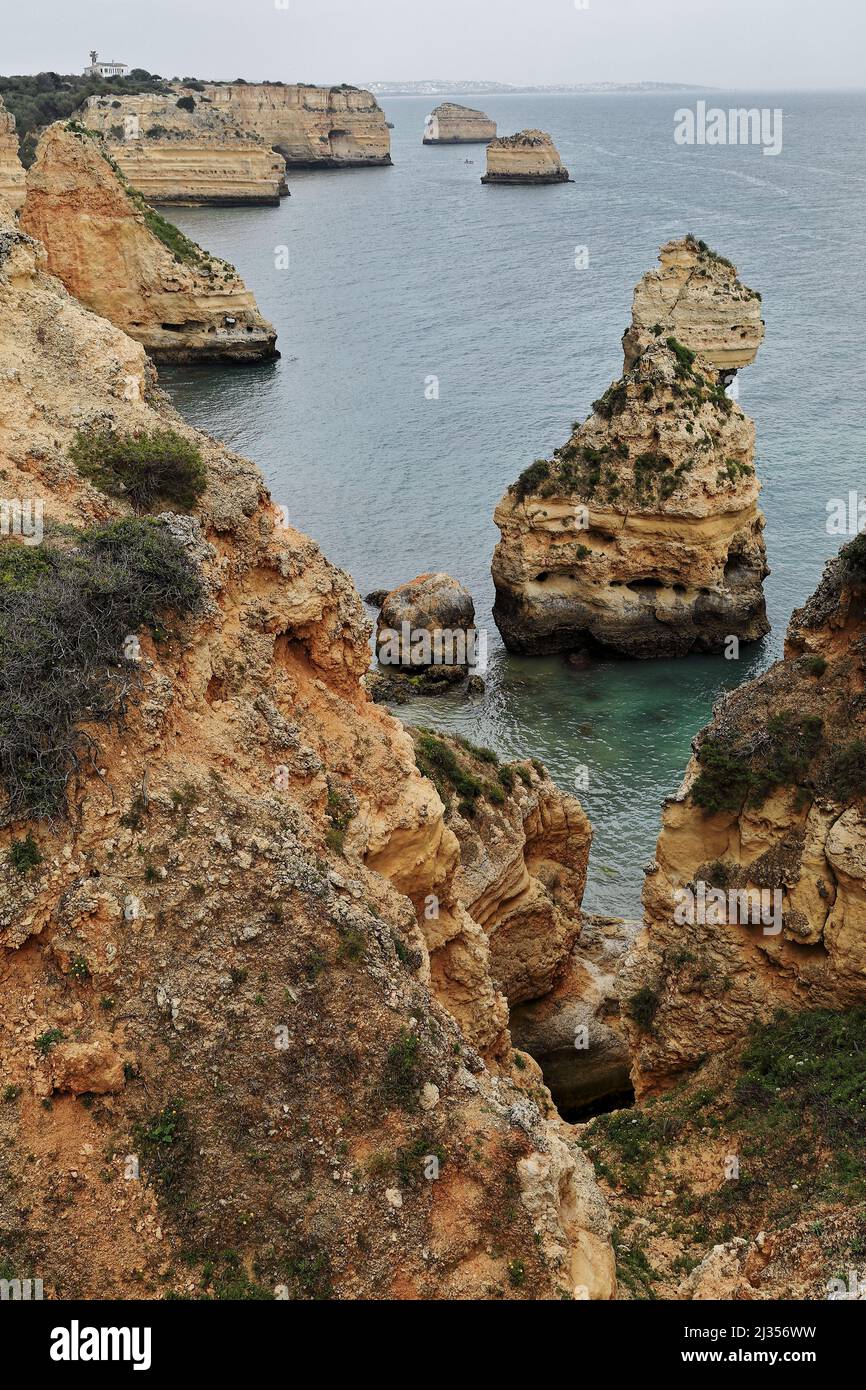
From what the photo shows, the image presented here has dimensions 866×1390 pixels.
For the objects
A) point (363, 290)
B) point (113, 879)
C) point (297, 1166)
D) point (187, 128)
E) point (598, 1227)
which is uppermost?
point (187, 128)

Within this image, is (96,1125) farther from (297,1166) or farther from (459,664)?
(459,664)

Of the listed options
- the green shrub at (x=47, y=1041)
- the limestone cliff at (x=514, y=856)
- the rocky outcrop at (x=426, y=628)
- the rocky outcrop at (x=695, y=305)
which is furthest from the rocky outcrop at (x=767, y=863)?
the rocky outcrop at (x=695, y=305)

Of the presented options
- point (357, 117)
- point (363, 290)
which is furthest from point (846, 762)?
point (357, 117)

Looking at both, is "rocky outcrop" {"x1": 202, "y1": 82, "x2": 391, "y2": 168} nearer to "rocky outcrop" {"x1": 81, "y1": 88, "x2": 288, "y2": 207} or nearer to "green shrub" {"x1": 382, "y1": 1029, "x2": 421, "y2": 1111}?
"rocky outcrop" {"x1": 81, "y1": 88, "x2": 288, "y2": 207}

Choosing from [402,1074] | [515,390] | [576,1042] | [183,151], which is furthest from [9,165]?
[402,1074]

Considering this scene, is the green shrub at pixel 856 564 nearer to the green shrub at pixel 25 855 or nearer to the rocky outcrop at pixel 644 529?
the green shrub at pixel 25 855
